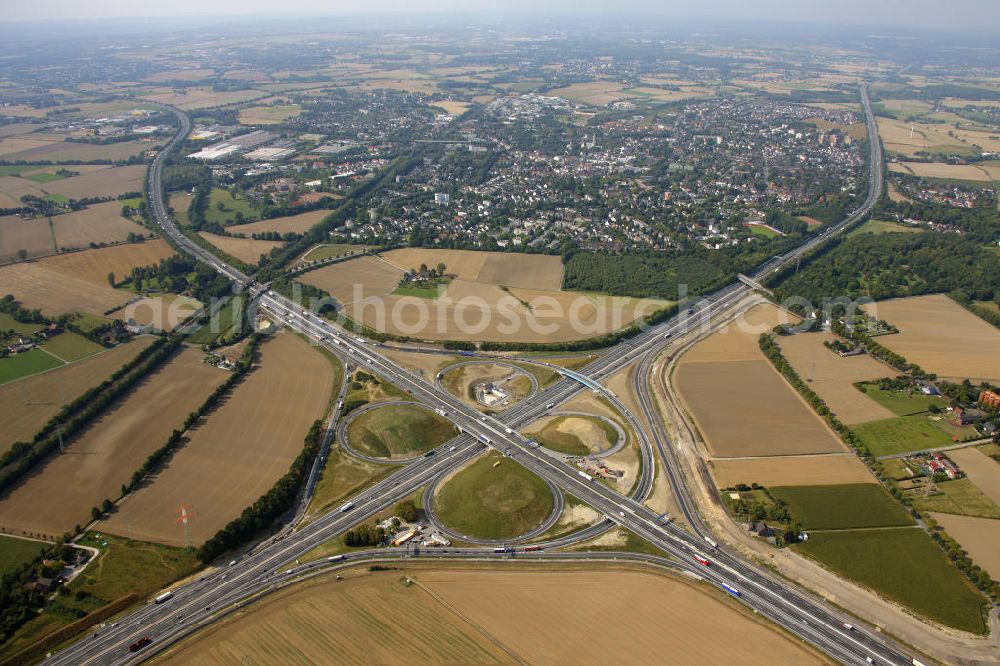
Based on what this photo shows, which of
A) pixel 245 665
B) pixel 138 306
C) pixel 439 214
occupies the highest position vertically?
pixel 439 214


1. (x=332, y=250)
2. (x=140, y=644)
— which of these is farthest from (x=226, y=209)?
(x=140, y=644)

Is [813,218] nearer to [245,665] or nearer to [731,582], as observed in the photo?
[731,582]

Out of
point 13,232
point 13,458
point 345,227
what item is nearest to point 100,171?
point 13,232

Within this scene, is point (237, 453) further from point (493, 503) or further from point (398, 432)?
point (493, 503)

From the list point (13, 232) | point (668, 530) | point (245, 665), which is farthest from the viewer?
point (13, 232)

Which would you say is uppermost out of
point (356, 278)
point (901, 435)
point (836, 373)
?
point (356, 278)

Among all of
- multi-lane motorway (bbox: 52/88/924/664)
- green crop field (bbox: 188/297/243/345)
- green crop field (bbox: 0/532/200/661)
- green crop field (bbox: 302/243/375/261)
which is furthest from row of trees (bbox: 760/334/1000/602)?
green crop field (bbox: 188/297/243/345)

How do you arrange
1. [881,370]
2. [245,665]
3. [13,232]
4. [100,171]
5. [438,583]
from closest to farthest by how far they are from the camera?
[245,665] < [438,583] < [881,370] < [13,232] < [100,171]
